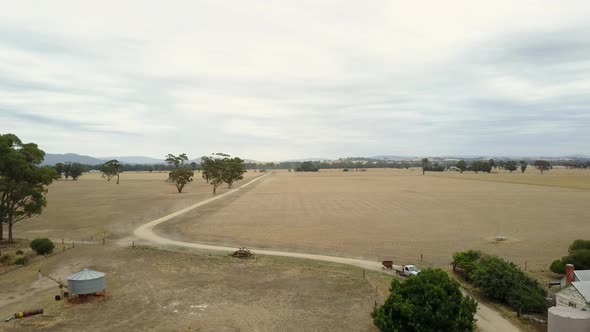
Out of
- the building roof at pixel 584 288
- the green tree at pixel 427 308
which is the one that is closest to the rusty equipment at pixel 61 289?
the green tree at pixel 427 308

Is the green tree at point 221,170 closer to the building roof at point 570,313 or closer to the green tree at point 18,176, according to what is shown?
the green tree at point 18,176

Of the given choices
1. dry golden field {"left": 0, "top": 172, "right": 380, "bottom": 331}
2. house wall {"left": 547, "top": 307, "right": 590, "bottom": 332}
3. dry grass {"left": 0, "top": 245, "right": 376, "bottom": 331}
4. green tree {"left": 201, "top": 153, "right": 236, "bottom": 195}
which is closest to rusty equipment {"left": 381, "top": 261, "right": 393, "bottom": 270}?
dry golden field {"left": 0, "top": 172, "right": 380, "bottom": 331}

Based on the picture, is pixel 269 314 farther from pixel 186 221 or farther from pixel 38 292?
pixel 186 221

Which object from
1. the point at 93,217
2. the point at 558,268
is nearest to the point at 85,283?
the point at 558,268

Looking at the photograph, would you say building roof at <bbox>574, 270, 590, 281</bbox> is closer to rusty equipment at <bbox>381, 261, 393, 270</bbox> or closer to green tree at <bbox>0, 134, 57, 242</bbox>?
rusty equipment at <bbox>381, 261, 393, 270</bbox>

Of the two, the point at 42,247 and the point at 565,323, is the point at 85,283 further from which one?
the point at 565,323
